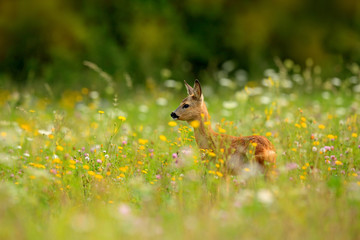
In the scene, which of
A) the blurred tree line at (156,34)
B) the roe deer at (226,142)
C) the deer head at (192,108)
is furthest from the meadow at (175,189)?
the blurred tree line at (156,34)

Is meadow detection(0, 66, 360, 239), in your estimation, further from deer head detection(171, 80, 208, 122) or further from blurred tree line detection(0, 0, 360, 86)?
blurred tree line detection(0, 0, 360, 86)

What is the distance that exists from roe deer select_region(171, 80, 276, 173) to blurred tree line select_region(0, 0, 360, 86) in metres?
8.54

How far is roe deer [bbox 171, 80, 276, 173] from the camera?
4.82 metres

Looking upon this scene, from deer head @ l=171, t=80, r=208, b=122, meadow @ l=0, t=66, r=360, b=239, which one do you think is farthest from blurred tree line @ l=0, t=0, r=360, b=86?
deer head @ l=171, t=80, r=208, b=122

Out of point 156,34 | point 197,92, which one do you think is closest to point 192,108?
point 197,92

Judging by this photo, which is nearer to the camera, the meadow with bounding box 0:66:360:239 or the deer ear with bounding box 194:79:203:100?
the meadow with bounding box 0:66:360:239

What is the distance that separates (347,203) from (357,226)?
0.99 feet

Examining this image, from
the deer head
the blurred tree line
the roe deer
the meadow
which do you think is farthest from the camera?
the blurred tree line

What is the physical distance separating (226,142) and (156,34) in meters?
10.5

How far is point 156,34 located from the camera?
15375mm

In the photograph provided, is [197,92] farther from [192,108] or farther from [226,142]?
[226,142]

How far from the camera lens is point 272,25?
15406 mm

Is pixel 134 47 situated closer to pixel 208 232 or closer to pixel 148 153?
pixel 148 153

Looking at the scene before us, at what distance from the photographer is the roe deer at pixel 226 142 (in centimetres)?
482
